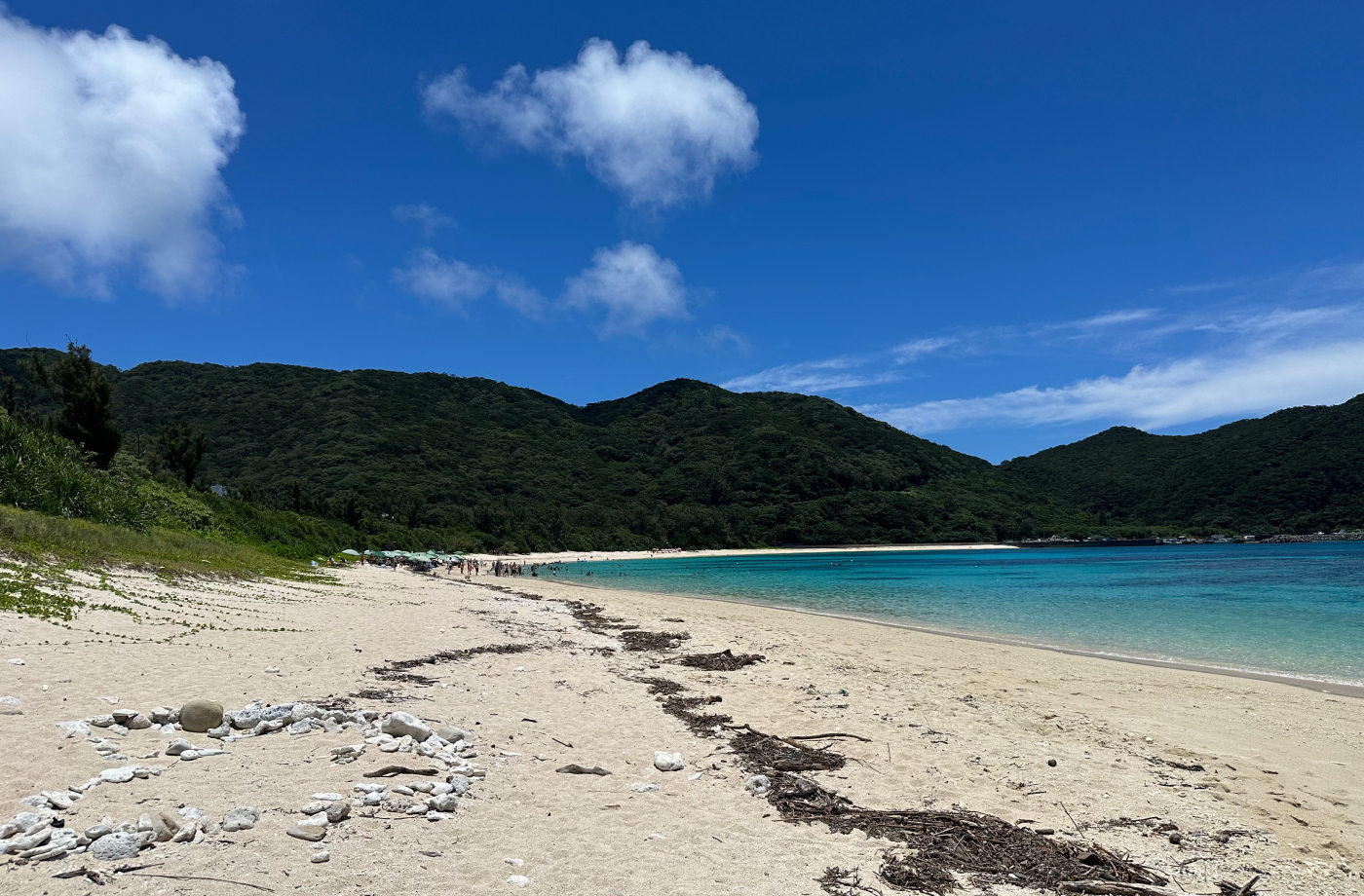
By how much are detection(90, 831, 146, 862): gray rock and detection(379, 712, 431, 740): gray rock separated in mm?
2982

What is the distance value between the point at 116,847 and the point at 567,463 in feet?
503

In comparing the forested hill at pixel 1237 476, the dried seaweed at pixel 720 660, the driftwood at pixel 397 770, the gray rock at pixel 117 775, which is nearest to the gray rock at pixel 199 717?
the gray rock at pixel 117 775

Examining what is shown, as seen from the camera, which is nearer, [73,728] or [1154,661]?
[73,728]

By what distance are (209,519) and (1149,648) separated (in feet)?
126

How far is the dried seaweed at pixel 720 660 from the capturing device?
14.6 meters

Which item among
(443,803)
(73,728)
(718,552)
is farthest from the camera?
(718,552)

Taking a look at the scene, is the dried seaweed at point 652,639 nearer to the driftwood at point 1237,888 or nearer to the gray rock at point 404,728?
the gray rock at point 404,728

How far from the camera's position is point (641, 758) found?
25.5 feet

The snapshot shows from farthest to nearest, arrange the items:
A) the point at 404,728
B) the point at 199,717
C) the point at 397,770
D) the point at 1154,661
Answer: the point at 1154,661 < the point at 404,728 < the point at 199,717 < the point at 397,770

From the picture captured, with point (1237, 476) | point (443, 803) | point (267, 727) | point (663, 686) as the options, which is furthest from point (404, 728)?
point (1237, 476)

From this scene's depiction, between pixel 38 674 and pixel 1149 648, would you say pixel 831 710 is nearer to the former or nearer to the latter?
pixel 38 674

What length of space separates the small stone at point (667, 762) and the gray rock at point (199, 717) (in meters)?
4.50

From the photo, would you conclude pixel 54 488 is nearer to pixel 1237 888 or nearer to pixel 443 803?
pixel 443 803

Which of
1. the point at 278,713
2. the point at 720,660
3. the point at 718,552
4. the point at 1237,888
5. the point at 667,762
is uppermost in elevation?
the point at 278,713
